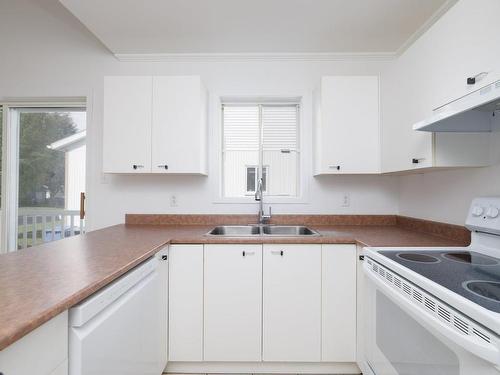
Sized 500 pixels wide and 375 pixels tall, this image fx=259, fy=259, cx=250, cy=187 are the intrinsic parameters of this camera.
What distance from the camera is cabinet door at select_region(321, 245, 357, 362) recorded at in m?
1.66

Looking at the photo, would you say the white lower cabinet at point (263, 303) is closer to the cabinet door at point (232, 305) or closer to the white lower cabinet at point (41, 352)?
the cabinet door at point (232, 305)

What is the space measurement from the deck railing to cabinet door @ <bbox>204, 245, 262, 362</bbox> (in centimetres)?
171

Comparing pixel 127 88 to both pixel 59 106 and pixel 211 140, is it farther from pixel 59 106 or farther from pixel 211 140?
pixel 59 106

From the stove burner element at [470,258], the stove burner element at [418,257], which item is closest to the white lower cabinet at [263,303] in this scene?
the stove burner element at [418,257]

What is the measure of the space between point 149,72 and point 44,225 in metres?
1.83

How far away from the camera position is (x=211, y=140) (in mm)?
2379

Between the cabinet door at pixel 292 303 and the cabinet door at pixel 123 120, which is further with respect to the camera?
the cabinet door at pixel 123 120

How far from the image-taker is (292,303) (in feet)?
5.46

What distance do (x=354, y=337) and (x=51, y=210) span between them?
9.40 feet

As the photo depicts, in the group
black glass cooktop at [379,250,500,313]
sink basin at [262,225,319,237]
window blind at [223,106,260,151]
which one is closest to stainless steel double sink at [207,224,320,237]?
sink basin at [262,225,319,237]

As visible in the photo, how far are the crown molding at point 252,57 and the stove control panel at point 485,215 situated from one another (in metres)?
1.57

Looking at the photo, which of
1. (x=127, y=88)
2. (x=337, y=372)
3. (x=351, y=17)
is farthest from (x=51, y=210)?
(x=351, y=17)

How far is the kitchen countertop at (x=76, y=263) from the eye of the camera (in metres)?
0.69

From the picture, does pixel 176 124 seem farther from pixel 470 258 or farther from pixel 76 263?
pixel 470 258
